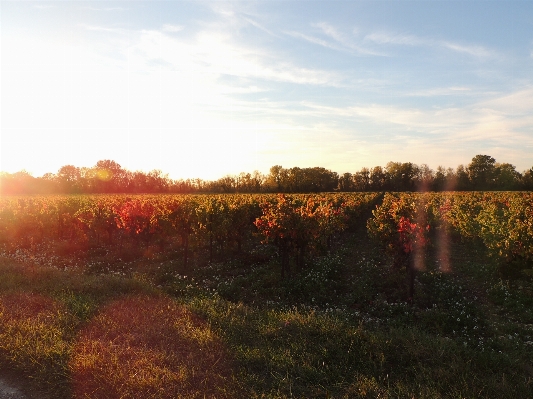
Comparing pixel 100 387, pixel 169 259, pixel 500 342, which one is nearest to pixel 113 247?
pixel 169 259

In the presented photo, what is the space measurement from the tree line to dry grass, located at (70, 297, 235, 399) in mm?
99325

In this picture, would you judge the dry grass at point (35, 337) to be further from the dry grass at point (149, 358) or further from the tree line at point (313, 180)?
the tree line at point (313, 180)

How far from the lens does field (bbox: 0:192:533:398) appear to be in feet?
20.0

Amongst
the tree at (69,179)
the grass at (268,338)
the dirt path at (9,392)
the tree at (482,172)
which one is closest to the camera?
the dirt path at (9,392)

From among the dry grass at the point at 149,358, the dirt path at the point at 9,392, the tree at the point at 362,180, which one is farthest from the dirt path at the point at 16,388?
the tree at the point at 362,180

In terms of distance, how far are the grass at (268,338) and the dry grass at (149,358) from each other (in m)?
0.03

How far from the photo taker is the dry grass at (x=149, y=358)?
5723 millimetres

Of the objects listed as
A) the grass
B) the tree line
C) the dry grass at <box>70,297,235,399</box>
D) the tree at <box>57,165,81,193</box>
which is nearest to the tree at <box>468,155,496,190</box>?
the tree line

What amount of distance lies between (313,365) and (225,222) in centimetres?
1217

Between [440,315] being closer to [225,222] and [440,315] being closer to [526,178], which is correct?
[225,222]

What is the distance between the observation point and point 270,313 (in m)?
9.45

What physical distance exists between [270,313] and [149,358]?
3.58m

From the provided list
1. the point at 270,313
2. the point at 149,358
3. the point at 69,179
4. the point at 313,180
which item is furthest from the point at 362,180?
the point at 149,358

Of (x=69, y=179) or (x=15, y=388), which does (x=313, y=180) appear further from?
(x=15, y=388)
